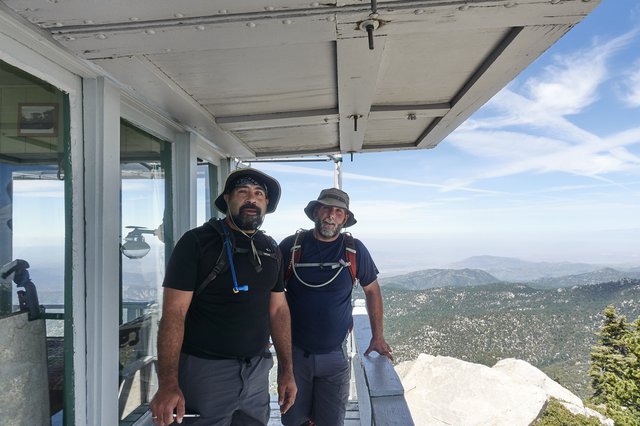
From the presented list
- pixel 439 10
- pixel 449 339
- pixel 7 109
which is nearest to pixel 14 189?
pixel 7 109

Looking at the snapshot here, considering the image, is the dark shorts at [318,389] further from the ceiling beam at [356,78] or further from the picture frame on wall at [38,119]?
the picture frame on wall at [38,119]

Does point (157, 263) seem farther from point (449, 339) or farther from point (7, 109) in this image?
point (449, 339)

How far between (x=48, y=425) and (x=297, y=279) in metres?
1.49

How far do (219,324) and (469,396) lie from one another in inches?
1138

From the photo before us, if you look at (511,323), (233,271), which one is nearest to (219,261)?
(233,271)

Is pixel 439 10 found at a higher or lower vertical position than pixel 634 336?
higher

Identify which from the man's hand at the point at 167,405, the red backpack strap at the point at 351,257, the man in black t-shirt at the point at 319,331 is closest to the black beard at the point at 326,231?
the man in black t-shirt at the point at 319,331

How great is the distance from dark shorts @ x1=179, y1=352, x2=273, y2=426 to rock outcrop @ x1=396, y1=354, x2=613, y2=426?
25913mm

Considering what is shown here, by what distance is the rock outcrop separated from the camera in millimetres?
25234

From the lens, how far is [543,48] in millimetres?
1746

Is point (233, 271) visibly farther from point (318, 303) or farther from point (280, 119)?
point (280, 119)

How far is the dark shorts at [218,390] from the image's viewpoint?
1953 millimetres

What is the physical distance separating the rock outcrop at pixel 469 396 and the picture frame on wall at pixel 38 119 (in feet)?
88.2

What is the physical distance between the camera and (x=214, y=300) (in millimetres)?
1976
